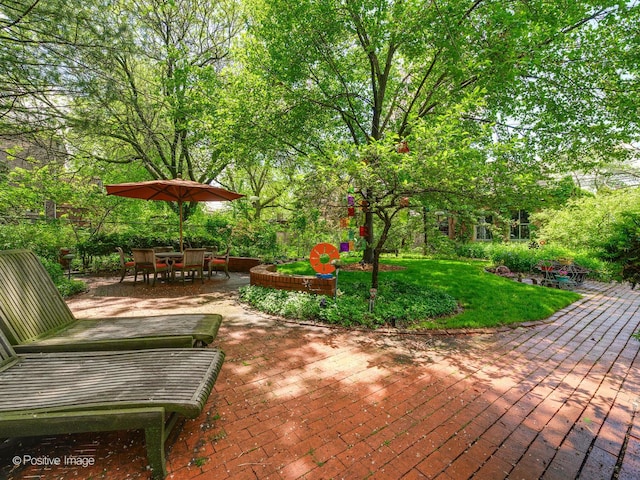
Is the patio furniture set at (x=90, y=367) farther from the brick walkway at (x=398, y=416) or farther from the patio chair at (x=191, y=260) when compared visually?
the patio chair at (x=191, y=260)

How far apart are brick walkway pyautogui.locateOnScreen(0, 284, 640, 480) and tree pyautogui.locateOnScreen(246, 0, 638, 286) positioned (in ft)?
7.74

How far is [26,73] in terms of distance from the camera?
3678mm

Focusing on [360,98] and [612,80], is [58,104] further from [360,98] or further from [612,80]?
[612,80]

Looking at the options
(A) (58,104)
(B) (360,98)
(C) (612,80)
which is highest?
(B) (360,98)

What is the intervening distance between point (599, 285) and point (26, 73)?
15706 millimetres

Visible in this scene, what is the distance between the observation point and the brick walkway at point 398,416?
1.96 metres

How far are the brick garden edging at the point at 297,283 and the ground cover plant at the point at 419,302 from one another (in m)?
0.16

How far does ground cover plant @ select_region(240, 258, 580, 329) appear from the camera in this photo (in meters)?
5.01

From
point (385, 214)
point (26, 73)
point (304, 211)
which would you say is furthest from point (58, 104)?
point (385, 214)

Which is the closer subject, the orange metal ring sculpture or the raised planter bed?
the orange metal ring sculpture

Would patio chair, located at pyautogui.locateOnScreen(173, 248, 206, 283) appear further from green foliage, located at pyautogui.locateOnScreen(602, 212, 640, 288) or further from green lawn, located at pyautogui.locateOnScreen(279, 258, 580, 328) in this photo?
green foliage, located at pyautogui.locateOnScreen(602, 212, 640, 288)

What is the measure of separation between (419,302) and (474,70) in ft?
19.1

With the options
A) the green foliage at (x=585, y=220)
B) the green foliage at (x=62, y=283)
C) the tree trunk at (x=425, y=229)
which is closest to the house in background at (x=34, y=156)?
the green foliage at (x=62, y=283)

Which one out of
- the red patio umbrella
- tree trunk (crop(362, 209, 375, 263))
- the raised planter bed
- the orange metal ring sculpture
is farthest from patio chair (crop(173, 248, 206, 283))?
tree trunk (crop(362, 209, 375, 263))
